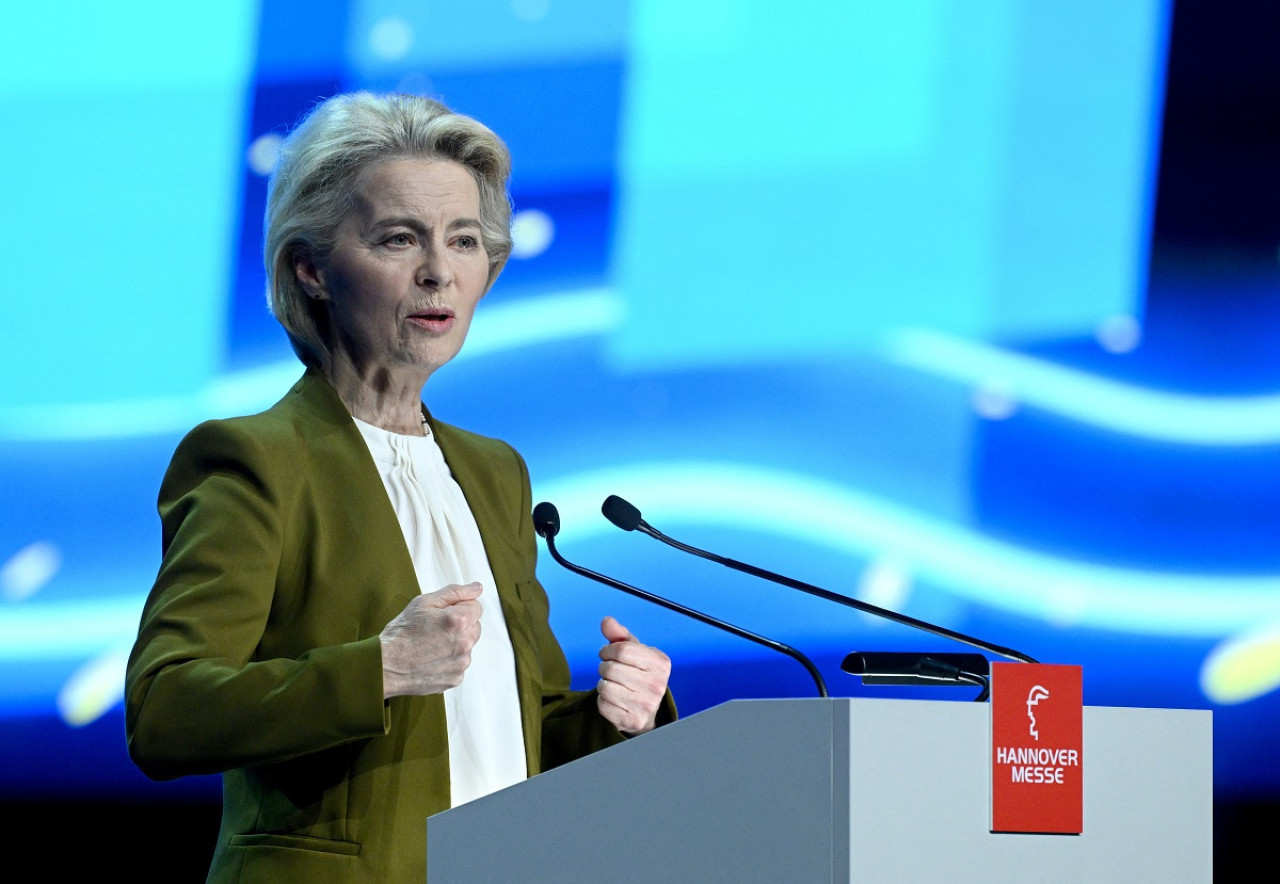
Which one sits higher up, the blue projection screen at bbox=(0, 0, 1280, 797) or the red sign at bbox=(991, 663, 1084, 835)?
the blue projection screen at bbox=(0, 0, 1280, 797)

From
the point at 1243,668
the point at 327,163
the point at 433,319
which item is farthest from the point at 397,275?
the point at 1243,668

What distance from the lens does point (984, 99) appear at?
3344 millimetres

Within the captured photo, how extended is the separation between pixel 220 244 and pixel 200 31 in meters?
0.45

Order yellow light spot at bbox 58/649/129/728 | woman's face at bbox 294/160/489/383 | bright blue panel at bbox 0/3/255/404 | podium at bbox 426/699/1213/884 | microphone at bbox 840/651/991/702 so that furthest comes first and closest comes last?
bright blue panel at bbox 0/3/255/404 → yellow light spot at bbox 58/649/129/728 → woman's face at bbox 294/160/489/383 → microphone at bbox 840/651/991/702 → podium at bbox 426/699/1213/884

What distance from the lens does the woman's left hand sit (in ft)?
6.14

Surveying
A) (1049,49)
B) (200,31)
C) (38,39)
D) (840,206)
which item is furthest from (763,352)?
(38,39)

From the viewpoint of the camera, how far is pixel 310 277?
2.03 meters

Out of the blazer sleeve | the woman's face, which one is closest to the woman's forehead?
the woman's face

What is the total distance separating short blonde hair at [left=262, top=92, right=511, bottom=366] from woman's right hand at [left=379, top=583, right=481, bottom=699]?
1.93ft

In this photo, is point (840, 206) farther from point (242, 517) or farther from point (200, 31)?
point (242, 517)

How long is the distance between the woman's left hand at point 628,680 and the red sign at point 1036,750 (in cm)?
67

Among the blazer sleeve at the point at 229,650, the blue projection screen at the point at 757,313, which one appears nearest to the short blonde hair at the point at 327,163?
the blazer sleeve at the point at 229,650

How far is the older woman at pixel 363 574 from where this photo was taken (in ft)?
5.15

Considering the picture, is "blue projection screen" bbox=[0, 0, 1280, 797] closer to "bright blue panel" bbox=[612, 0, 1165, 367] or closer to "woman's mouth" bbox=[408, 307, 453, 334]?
"bright blue panel" bbox=[612, 0, 1165, 367]
